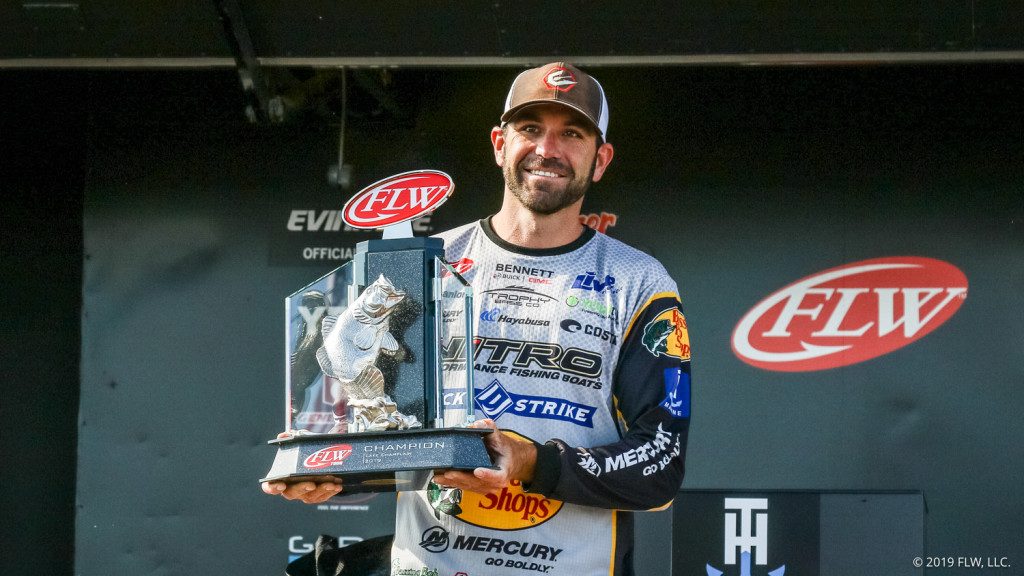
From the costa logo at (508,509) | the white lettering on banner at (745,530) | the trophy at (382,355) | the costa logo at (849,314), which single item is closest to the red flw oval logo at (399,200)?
the trophy at (382,355)

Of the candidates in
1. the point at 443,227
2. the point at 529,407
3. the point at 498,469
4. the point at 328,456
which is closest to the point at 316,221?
the point at 443,227

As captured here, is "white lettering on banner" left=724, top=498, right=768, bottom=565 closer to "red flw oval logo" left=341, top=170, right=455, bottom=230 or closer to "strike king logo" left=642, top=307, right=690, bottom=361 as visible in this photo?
"strike king logo" left=642, top=307, right=690, bottom=361

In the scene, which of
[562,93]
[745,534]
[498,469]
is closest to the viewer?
[498,469]

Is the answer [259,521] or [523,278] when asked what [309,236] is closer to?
[259,521]

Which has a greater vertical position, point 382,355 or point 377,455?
point 382,355

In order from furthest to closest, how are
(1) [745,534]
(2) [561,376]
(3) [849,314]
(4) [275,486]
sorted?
1. (3) [849,314]
2. (1) [745,534]
3. (2) [561,376]
4. (4) [275,486]

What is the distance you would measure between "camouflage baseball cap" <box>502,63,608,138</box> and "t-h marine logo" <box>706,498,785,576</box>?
1.12 metres

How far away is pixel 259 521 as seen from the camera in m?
4.56

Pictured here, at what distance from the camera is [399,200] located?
7.56ft

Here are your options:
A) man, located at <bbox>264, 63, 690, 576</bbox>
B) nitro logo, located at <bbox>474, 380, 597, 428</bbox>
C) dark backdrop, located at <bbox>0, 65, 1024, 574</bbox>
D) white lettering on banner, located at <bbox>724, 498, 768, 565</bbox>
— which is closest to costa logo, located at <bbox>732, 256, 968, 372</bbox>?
dark backdrop, located at <bbox>0, 65, 1024, 574</bbox>

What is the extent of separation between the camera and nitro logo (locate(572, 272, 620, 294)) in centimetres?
234

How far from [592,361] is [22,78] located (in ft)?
11.3

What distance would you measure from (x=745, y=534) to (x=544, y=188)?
1197mm

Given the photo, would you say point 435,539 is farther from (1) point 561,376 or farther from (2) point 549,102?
(2) point 549,102
